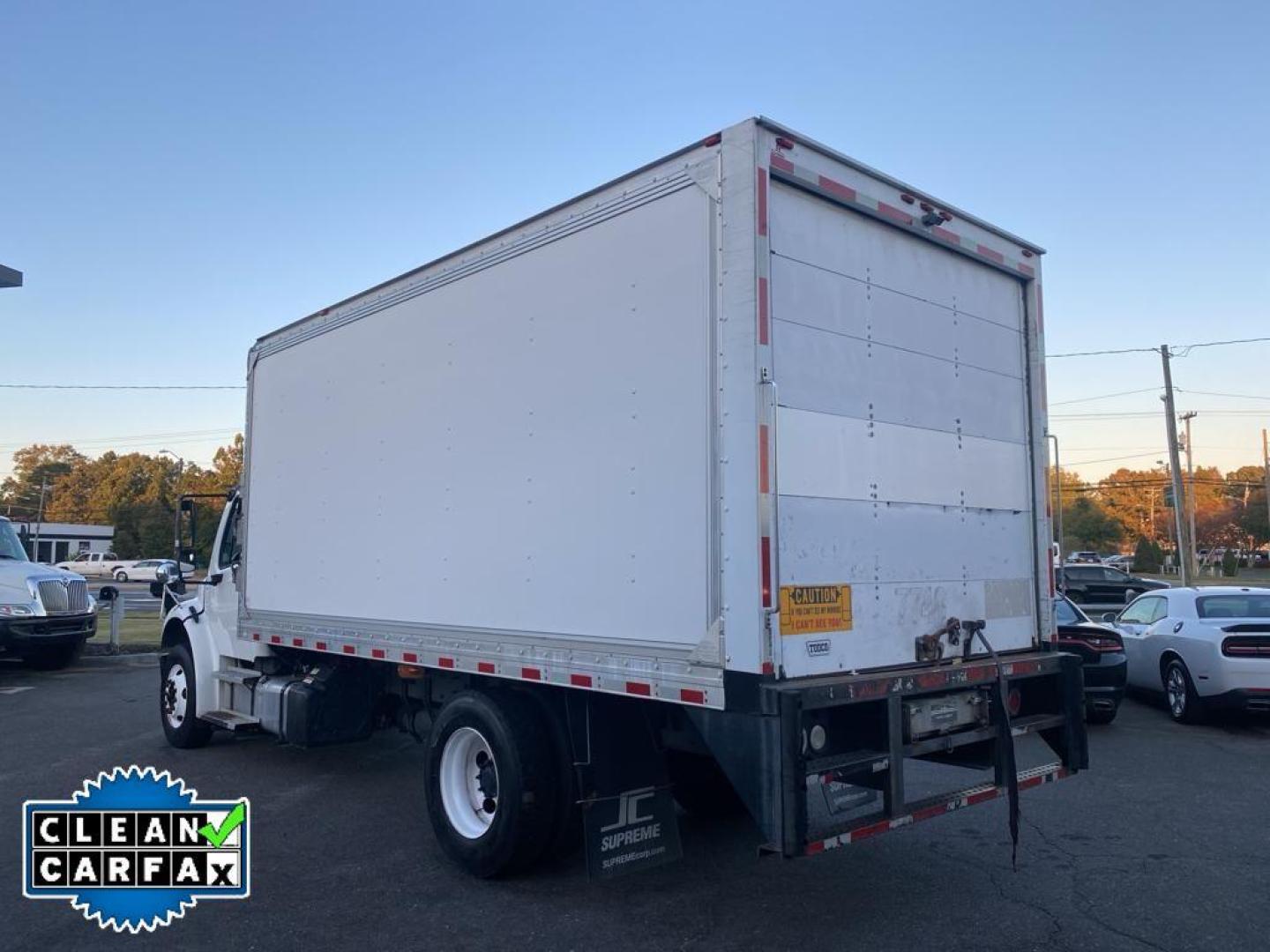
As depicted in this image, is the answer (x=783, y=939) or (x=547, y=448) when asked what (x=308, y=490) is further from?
(x=783, y=939)

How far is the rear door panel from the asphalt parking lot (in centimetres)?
129

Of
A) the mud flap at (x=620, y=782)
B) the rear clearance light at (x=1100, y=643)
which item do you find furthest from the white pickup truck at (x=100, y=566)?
the mud flap at (x=620, y=782)

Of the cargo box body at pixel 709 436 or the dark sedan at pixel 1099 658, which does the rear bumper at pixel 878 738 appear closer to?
the cargo box body at pixel 709 436

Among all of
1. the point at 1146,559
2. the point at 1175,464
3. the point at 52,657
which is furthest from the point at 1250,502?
the point at 52,657

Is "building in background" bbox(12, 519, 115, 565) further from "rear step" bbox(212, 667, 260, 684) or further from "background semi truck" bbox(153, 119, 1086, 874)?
"background semi truck" bbox(153, 119, 1086, 874)

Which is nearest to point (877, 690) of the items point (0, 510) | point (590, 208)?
point (590, 208)

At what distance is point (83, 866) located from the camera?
201 inches

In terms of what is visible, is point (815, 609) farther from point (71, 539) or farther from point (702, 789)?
point (71, 539)

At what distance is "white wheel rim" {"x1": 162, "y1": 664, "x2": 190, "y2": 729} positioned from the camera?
889 cm

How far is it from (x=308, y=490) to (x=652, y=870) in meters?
3.92

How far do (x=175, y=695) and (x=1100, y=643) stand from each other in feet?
29.6

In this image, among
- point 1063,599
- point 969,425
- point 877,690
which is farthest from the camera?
point 1063,599

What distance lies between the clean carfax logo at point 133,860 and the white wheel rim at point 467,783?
1159mm

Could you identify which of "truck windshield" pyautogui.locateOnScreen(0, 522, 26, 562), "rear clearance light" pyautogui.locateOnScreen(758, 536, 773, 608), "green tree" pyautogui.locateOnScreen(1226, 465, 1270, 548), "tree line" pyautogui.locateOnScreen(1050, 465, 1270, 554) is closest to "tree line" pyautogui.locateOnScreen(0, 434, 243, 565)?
"truck windshield" pyautogui.locateOnScreen(0, 522, 26, 562)
